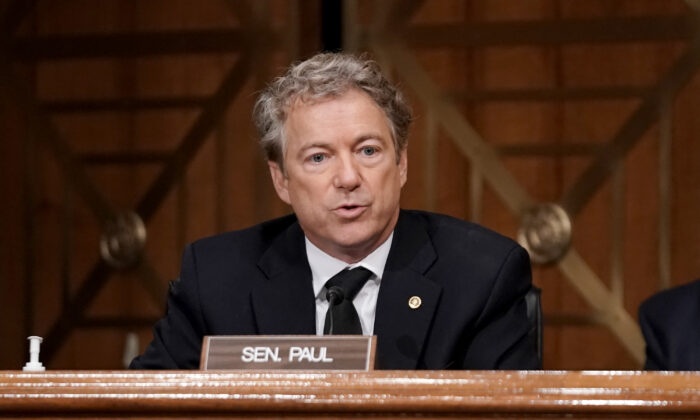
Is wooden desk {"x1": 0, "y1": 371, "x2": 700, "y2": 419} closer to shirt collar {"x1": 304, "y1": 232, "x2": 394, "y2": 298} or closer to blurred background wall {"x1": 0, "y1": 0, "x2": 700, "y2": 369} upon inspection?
shirt collar {"x1": 304, "y1": 232, "x2": 394, "y2": 298}

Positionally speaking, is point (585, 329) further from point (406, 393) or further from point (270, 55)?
point (406, 393)

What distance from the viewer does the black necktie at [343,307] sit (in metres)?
1.86

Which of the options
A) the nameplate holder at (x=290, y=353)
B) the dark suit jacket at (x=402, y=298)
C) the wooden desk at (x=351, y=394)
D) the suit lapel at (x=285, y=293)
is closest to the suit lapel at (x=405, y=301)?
the dark suit jacket at (x=402, y=298)

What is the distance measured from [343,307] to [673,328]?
2.38 feet

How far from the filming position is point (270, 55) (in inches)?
168

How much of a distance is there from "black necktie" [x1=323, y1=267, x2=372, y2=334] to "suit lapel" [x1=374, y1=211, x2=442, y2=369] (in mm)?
51

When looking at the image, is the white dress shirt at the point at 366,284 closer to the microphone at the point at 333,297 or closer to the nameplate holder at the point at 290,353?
the microphone at the point at 333,297

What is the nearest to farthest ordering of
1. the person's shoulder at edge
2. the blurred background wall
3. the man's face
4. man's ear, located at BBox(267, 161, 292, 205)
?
1. the man's face
2. man's ear, located at BBox(267, 161, 292, 205)
3. the person's shoulder at edge
4. the blurred background wall

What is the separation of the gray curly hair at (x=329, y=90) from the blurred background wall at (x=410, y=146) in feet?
6.49

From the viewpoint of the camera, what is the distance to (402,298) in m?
1.96

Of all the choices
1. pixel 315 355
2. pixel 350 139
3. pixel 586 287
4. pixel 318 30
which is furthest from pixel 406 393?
pixel 318 30

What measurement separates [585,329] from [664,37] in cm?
105

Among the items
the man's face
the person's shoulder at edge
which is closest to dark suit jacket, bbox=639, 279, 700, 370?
the person's shoulder at edge

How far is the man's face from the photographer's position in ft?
6.45
